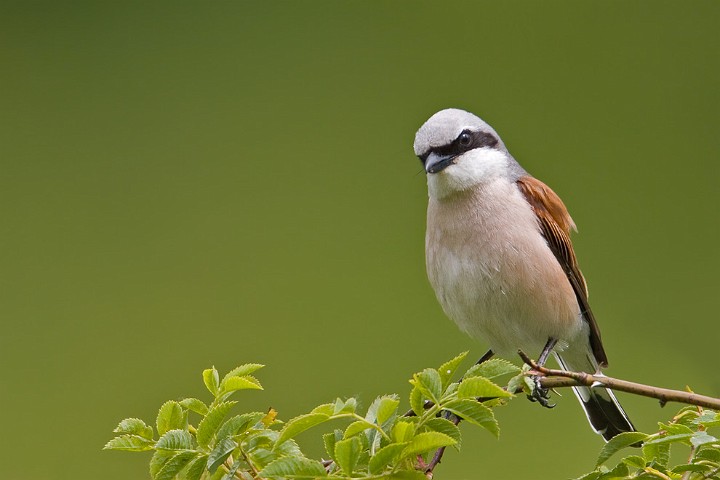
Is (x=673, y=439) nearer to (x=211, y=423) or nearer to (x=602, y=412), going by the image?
(x=211, y=423)

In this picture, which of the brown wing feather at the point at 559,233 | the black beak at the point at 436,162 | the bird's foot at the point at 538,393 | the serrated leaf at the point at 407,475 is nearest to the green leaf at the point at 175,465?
the serrated leaf at the point at 407,475

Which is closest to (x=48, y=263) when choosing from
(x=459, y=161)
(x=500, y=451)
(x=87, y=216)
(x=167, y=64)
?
(x=87, y=216)

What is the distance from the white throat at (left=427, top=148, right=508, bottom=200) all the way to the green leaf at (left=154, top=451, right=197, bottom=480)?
86 centimetres

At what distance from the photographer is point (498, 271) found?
67.1 inches

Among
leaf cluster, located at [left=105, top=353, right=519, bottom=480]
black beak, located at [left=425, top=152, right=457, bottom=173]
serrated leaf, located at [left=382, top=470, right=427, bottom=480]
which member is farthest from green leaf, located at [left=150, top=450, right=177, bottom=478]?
black beak, located at [left=425, top=152, right=457, bottom=173]

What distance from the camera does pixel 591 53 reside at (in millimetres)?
2957

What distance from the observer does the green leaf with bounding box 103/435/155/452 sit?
3.51 ft

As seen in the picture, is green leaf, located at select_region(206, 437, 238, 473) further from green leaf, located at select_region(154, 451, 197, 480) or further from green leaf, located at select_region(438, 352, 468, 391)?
green leaf, located at select_region(438, 352, 468, 391)

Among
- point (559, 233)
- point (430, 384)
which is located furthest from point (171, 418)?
→ point (559, 233)

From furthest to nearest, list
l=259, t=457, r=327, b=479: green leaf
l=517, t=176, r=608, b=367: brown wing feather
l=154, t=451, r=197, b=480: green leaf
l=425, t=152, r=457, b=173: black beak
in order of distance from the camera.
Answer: l=517, t=176, r=608, b=367: brown wing feather < l=425, t=152, r=457, b=173: black beak < l=154, t=451, r=197, b=480: green leaf < l=259, t=457, r=327, b=479: green leaf

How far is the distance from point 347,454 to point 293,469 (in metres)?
0.05

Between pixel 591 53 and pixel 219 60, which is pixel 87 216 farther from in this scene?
pixel 591 53

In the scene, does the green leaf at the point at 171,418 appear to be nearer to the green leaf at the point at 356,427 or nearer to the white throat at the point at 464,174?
the green leaf at the point at 356,427

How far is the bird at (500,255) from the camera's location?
67.2 inches
